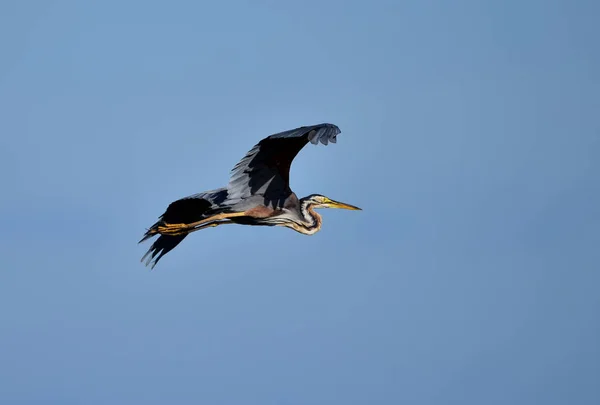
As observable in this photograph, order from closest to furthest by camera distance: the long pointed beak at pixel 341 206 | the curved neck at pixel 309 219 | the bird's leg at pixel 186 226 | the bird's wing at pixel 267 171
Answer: the bird's wing at pixel 267 171 → the bird's leg at pixel 186 226 → the curved neck at pixel 309 219 → the long pointed beak at pixel 341 206

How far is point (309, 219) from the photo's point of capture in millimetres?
24172

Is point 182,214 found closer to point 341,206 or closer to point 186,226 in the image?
point 186,226

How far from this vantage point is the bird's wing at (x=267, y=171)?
22.0m

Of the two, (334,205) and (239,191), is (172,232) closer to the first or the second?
(239,191)

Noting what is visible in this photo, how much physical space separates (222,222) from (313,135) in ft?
12.1

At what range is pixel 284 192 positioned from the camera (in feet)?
76.7

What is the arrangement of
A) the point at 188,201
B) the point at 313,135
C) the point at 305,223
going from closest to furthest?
the point at 313,135
the point at 188,201
the point at 305,223

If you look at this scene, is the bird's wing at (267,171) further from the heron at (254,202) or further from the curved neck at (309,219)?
the curved neck at (309,219)

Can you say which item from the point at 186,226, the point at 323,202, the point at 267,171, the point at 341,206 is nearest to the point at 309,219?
the point at 323,202

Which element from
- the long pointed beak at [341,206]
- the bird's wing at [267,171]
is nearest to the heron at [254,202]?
the bird's wing at [267,171]

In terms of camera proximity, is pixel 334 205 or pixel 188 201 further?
pixel 334 205

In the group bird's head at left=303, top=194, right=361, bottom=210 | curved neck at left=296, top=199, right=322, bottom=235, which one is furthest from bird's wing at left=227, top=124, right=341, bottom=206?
bird's head at left=303, top=194, right=361, bottom=210

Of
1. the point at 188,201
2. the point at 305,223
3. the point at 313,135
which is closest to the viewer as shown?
the point at 313,135

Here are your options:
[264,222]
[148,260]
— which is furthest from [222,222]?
[148,260]
